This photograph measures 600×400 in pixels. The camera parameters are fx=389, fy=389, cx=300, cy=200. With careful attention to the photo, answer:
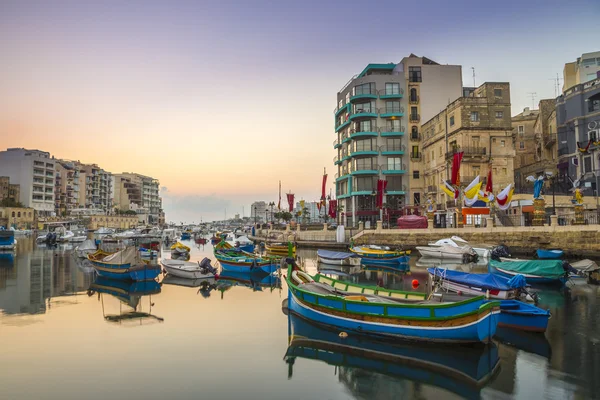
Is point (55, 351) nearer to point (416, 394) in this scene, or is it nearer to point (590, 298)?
point (416, 394)

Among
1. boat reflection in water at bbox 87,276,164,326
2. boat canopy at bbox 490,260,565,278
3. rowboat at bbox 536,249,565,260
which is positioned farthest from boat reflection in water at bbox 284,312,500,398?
rowboat at bbox 536,249,565,260

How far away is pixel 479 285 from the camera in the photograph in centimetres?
1738

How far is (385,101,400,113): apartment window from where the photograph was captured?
65.1 metres

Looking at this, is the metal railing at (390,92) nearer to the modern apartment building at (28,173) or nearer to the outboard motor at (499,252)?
the outboard motor at (499,252)

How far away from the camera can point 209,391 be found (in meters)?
10.6

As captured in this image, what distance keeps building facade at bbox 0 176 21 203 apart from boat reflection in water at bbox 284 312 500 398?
114 meters

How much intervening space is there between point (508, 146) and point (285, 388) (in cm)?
5295

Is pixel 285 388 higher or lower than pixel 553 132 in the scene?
lower

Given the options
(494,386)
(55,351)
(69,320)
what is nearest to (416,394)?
(494,386)

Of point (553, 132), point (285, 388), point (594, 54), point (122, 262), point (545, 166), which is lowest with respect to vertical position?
point (285, 388)

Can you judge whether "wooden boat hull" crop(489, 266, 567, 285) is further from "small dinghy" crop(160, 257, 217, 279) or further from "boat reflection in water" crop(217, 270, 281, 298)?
"small dinghy" crop(160, 257, 217, 279)

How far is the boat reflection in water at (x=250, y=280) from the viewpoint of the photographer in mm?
26719

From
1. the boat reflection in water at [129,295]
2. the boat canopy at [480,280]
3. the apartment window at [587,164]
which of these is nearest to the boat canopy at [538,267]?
the boat canopy at [480,280]

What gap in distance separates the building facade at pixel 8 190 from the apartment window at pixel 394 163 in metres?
95.4
